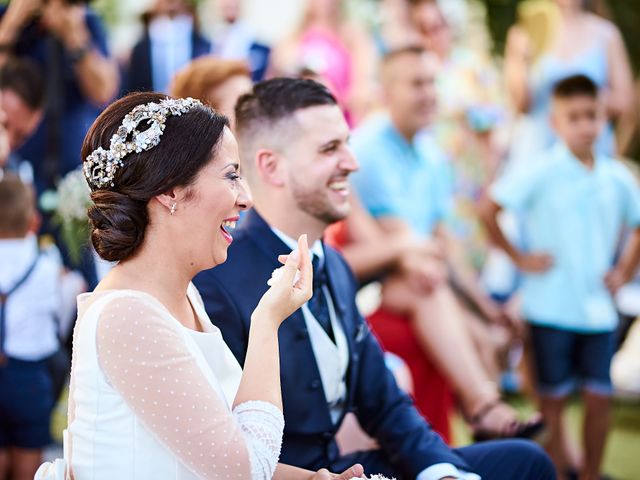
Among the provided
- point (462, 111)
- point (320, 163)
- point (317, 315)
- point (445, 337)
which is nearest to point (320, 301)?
point (317, 315)

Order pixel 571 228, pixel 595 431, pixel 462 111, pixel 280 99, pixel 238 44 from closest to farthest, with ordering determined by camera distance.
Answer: pixel 280 99, pixel 595 431, pixel 571 228, pixel 238 44, pixel 462 111

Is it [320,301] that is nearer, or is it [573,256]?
[320,301]

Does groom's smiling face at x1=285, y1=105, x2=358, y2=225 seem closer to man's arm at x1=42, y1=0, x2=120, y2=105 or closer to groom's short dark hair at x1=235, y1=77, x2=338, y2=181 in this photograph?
groom's short dark hair at x1=235, y1=77, x2=338, y2=181

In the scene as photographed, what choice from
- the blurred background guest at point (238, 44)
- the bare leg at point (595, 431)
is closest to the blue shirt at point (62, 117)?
the blurred background guest at point (238, 44)

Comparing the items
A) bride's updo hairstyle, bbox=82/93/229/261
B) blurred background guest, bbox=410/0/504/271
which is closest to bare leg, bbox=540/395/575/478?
blurred background guest, bbox=410/0/504/271

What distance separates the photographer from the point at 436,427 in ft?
13.0

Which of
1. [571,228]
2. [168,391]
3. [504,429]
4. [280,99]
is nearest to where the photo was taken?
[168,391]

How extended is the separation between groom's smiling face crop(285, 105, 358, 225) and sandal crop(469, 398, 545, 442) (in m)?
1.04

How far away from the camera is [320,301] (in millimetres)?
2654

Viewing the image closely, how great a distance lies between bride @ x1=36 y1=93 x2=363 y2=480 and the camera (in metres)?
1.81

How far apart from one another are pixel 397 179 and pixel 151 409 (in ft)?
9.60

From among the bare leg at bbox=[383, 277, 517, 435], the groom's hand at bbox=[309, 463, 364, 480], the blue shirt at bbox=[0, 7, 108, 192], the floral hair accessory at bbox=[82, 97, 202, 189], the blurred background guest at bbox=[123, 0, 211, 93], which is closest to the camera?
the floral hair accessory at bbox=[82, 97, 202, 189]

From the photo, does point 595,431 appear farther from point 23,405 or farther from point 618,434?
point 23,405

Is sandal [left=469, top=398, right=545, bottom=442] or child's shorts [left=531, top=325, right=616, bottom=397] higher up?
sandal [left=469, top=398, right=545, bottom=442]
